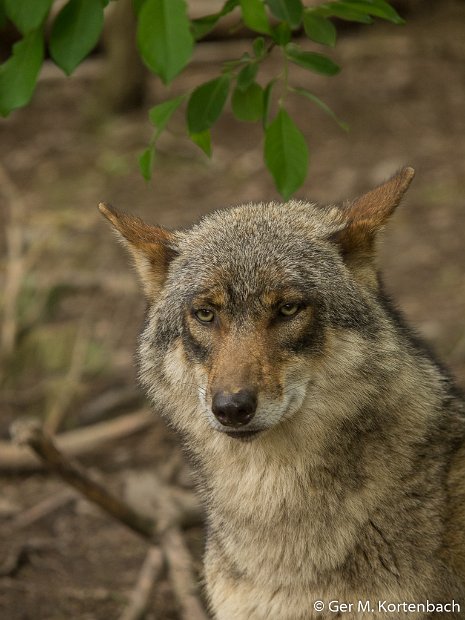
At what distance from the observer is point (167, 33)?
2.76 metres

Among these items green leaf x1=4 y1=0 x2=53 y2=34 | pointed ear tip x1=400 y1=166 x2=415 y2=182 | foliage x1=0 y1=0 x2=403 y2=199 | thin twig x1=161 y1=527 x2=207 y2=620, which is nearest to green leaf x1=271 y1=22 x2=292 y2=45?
foliage x1=0 y1=0 x2=403 y2=199

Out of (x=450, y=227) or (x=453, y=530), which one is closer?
(x=453, y=530)

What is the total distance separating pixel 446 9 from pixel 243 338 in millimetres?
13968

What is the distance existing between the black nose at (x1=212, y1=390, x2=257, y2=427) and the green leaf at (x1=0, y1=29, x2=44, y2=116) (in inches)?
52.0

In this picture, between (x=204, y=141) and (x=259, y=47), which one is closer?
(x=259, y=47)

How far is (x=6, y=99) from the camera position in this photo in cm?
339

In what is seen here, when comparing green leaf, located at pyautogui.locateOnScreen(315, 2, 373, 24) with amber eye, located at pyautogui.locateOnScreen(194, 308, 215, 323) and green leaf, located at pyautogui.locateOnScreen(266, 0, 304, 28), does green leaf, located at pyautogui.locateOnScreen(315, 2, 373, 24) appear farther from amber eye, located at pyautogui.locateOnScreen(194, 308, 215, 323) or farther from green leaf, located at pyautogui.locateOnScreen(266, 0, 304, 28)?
amber eye, located at pyautogui.locateOnScreen(194, 308, 215, 323)

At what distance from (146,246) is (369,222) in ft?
3.46

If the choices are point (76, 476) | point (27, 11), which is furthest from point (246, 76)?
point (76, 476)

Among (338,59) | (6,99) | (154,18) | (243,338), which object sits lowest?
(338,59)

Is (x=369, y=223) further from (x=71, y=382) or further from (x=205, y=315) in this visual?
(x=71, y=382)

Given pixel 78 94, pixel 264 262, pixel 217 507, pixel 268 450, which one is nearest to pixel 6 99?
pixel 264 262

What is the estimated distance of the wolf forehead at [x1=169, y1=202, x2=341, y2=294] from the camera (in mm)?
4094

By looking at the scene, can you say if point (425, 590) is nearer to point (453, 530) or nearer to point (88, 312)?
point (453, 530)
